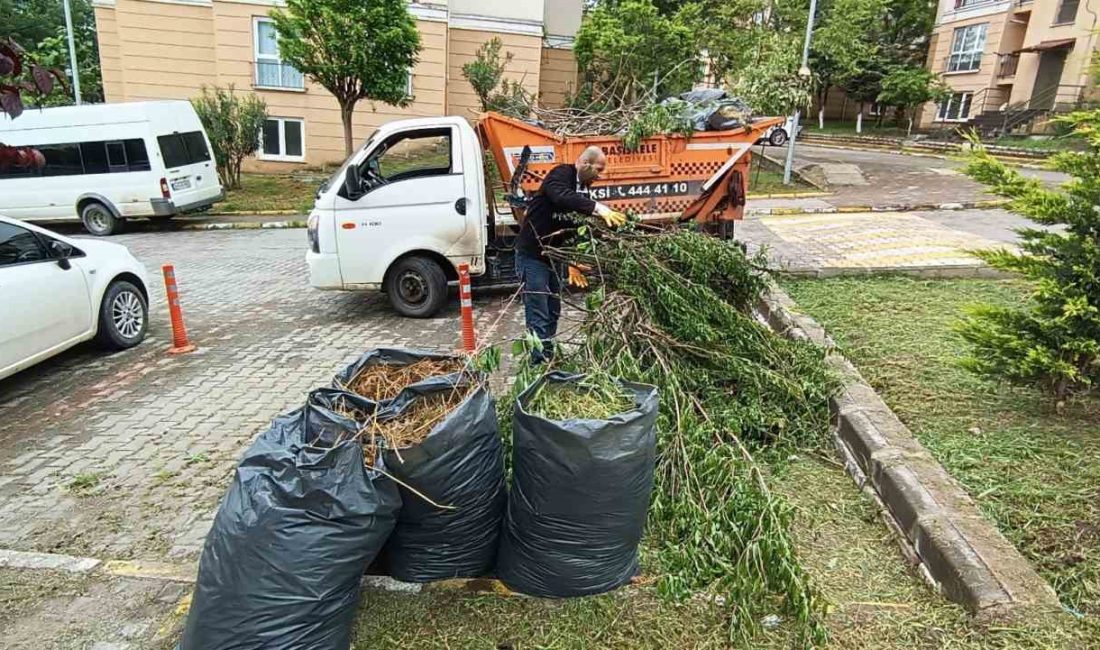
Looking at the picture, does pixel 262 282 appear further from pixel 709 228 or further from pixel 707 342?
pixel 707 342

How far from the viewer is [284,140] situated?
68.1ft

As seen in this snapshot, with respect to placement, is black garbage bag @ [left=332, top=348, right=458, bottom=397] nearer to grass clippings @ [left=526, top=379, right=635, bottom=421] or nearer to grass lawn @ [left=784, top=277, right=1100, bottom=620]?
grass clippings @ [left=526, top=379, right=635, bottom=421]

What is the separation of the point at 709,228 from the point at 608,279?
4.60m

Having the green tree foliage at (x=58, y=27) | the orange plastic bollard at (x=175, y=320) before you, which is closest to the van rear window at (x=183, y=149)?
the orange plastic bollard at (x=175, y=320)

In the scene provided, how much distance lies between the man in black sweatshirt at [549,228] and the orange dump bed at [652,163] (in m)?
2.35

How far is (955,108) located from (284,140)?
97.0 feet

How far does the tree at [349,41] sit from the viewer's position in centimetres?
1409

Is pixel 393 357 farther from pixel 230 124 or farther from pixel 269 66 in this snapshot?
pixel 269 66

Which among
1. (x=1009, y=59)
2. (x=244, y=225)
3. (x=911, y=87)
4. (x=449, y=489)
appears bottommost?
(x=244, y=225)

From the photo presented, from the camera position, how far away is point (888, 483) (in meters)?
3.48

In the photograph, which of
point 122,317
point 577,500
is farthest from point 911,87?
point 577,500

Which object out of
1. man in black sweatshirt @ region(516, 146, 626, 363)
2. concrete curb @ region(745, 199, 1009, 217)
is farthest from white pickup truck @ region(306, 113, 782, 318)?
concrete curb @ region(745, 199, 1009, 217)

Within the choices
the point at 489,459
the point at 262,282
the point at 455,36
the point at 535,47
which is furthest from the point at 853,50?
the point at 489,459

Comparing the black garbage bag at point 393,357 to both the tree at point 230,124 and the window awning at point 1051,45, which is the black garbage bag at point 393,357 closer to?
the tree at point 230,124
